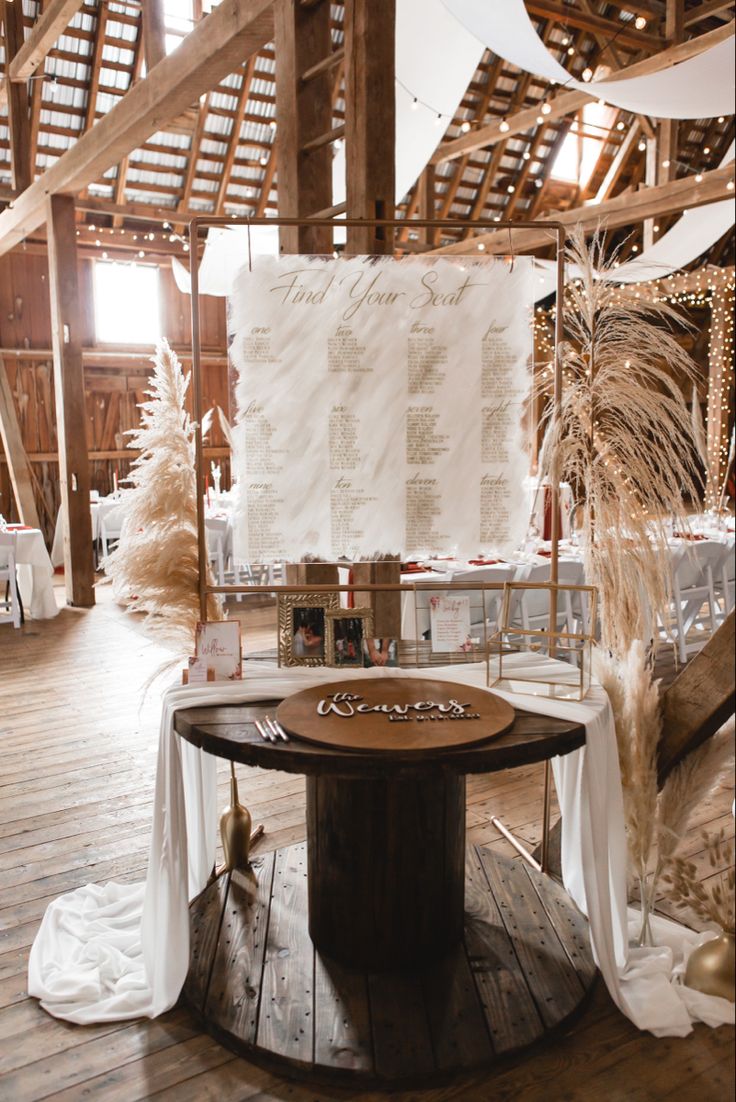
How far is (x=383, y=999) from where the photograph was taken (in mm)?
2139

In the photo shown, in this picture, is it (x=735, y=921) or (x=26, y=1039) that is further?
(x=26, y=1039)

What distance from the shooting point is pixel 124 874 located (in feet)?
9.49

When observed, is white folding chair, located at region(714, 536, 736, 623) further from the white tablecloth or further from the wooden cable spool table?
the white tablecloth

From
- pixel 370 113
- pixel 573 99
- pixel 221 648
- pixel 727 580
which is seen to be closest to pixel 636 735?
pixel 221 648

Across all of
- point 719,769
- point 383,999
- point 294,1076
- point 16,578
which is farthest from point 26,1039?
point 16,578

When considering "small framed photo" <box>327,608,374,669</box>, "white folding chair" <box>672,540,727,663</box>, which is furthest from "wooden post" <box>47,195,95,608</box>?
"small framed photo" <box>327,608,374,669</box>

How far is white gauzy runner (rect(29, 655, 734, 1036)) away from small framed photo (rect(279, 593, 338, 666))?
2.1 inches

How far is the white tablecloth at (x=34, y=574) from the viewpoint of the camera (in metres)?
6.66

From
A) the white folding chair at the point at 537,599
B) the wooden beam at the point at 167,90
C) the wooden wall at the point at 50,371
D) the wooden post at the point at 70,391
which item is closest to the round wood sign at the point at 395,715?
the white folding chair at the point at 537,599

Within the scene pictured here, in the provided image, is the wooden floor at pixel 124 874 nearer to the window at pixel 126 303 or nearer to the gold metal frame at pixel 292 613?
the gold metal frame at pixel 292 613

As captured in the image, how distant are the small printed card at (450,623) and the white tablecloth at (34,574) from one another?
194 inches

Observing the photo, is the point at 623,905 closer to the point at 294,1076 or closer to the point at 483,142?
the point at 294,1076

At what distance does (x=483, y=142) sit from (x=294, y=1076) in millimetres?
9883

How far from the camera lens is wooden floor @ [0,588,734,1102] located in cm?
192
